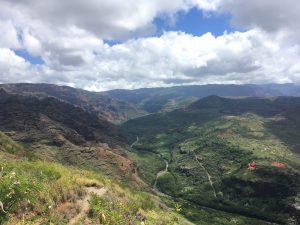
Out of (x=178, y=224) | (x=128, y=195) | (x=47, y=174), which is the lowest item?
(x=178, y=224)

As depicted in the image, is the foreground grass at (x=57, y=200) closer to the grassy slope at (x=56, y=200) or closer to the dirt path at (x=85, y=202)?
the grassy slope at (x=56, y=200)

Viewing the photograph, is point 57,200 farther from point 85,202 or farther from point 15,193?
point 15,193

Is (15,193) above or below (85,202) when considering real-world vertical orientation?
above

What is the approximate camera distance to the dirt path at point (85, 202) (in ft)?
90.8

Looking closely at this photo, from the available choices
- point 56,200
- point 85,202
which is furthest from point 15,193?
point 85,202

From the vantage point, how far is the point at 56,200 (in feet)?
96.8

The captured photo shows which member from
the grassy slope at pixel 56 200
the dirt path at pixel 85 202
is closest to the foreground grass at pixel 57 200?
the grassy slope at pixel 56 200

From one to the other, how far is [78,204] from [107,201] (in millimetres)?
3023

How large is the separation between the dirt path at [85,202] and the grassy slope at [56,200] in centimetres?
30

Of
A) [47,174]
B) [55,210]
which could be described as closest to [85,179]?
[47,174]

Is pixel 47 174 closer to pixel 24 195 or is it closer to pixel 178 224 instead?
pixel 24 195

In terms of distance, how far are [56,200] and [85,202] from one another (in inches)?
98.6

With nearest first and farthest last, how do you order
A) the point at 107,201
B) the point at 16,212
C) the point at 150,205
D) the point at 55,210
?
the point at 16,212 < the point at 55,210 < the point at 107,201 < the point at 150,205

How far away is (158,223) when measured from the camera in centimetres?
3225
